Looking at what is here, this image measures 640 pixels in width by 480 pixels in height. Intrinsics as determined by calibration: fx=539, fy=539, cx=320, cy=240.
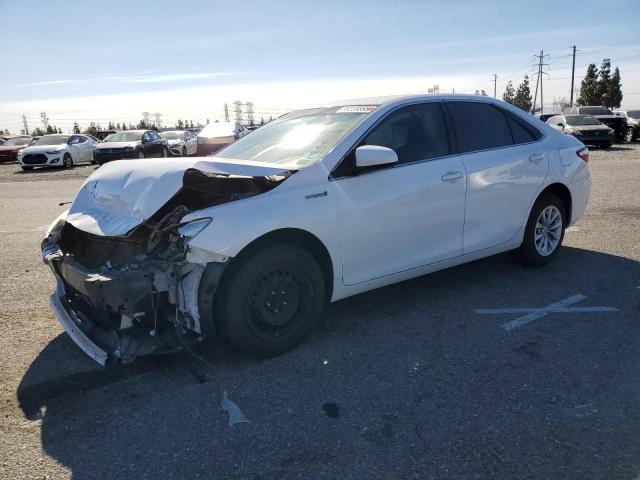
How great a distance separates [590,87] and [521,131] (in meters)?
61.7

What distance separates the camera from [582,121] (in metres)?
24.1

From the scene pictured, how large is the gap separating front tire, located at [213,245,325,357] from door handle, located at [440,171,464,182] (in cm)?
136

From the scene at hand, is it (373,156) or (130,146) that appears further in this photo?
(130,146)

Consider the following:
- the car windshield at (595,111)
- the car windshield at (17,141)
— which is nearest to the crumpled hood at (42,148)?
the car windshield at (17,141)

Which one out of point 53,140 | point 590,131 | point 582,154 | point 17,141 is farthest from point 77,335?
point 17,141

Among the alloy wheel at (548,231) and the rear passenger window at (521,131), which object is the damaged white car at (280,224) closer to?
the rear passenger window at (521,131)

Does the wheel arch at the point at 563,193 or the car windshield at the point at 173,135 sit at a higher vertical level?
the wheel arch at the point at 563,193

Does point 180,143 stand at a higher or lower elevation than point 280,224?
lower

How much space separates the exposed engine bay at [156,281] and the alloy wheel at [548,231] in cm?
293

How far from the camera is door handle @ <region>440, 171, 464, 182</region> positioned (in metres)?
4.29

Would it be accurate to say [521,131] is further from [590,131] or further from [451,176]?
[590,131]

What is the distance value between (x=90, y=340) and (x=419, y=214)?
8.11 ft

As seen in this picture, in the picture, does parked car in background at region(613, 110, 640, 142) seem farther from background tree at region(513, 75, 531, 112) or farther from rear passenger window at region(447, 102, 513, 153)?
background tree at region(513, 75, 531, 112)

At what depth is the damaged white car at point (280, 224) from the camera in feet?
10.6
